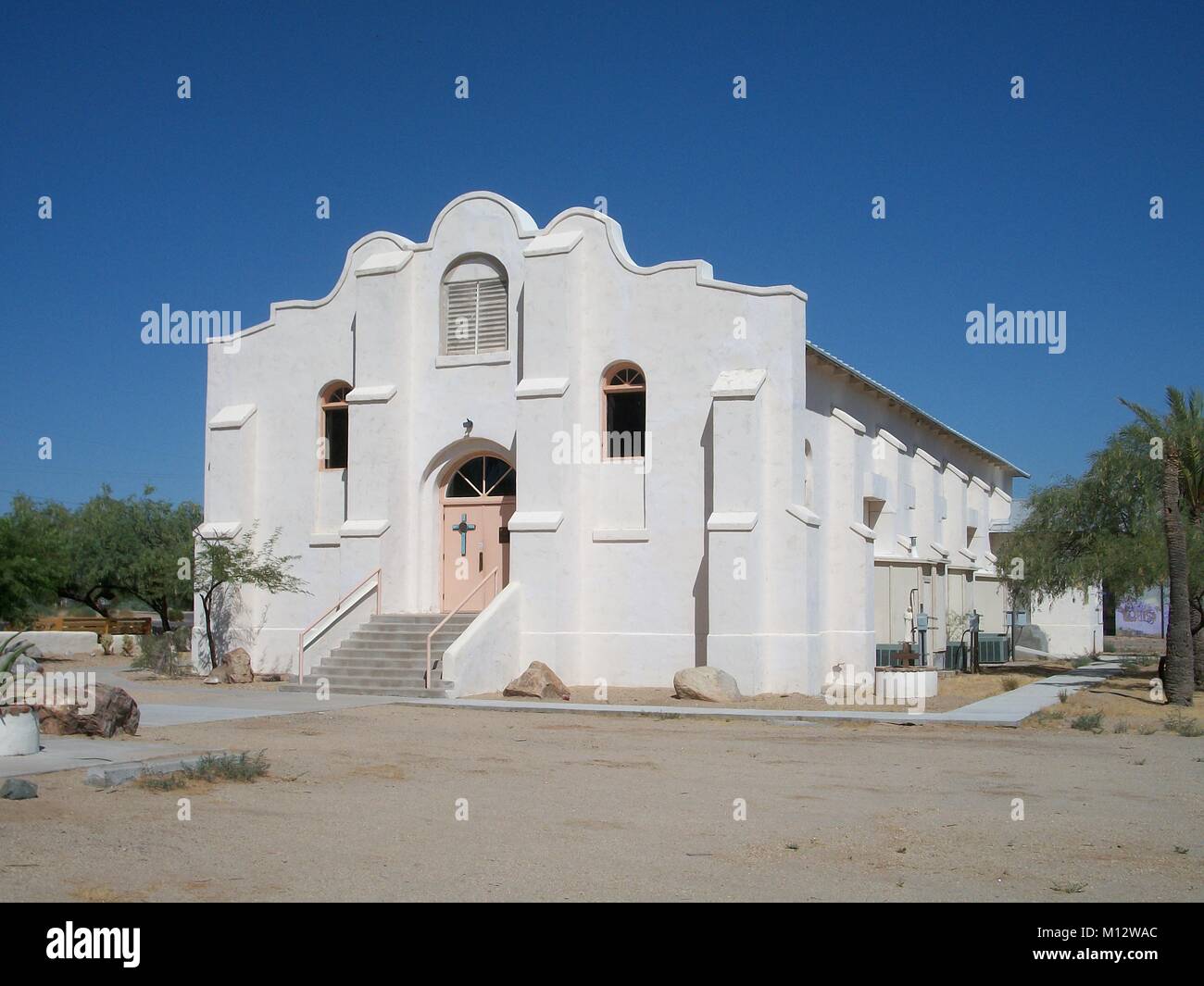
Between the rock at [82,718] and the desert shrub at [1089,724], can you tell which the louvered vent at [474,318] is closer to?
the rock at [82,718]

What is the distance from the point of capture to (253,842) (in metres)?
8.77

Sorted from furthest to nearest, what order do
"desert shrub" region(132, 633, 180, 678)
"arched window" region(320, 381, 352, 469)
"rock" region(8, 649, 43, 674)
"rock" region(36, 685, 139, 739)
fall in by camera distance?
"desert shrub" region(132, 633, 180, 678) < "arched window" region(320, 381, 352, 469) < "rock" region(8, 649, 43, 674) < "rock" region(36, 685, 139, 739)

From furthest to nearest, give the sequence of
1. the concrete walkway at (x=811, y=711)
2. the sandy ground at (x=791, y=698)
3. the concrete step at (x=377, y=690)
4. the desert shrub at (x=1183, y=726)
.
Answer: the concrete step at (x=377, y=690) < the sandy ground at (x=791, y=698) < the concrete walkway at (x=811, y=711) < the desert shrub at (x=1183, y=726)

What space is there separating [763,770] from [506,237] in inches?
565

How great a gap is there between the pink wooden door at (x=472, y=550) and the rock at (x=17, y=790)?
14.7m

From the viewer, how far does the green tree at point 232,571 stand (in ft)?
81.3

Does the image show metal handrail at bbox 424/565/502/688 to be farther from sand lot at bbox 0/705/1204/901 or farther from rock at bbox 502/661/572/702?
sand lot at bbox 0/705/1204/901

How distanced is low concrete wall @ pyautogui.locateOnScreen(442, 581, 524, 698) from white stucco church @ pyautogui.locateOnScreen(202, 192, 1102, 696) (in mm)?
49

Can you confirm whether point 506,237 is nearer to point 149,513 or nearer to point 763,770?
point 763,770

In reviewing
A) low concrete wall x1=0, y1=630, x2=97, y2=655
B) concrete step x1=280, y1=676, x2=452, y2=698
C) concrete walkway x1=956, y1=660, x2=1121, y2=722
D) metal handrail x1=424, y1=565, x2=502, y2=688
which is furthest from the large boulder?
low concrete wall x1=0, y1=630, x2=97, y2=655

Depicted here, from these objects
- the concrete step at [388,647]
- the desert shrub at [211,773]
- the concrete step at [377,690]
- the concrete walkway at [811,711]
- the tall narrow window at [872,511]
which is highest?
the tall narrow window at [872,511]

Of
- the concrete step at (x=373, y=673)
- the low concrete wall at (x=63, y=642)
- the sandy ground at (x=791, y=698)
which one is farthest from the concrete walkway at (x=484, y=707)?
the low concrete wall at (x=63, y=642)

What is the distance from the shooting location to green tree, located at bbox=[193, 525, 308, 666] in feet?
81.3

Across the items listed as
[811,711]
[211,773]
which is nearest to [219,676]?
[811,711]
